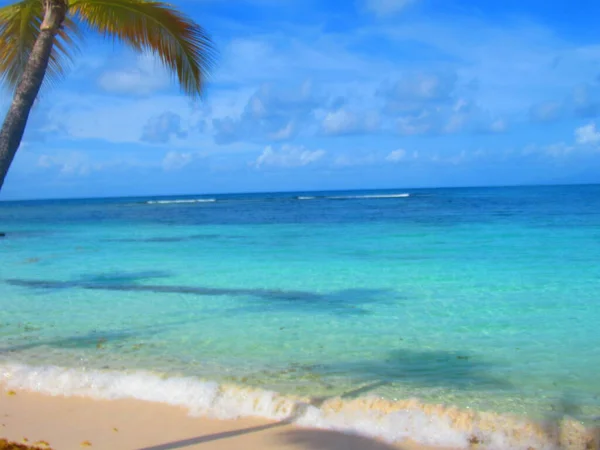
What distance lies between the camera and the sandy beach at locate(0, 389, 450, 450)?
4.36 meters

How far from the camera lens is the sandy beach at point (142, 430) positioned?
4.36m

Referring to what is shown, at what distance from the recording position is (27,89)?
14.0ft

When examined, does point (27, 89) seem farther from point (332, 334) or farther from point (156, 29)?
point (332, 334)

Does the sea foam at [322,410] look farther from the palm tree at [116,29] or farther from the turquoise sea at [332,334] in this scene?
the palm tree at [116,29]

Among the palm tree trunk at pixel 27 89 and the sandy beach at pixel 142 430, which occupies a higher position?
the palm tree trunk at pixel 27 89

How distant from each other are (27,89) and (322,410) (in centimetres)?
333

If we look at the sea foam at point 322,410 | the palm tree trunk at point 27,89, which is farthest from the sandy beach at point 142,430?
the palm tree trunk at point 27,89

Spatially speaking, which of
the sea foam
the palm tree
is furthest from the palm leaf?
the sea foam

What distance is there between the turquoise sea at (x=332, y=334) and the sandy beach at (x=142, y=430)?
217mm

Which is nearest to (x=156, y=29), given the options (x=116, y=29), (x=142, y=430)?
(x=116, y=29)

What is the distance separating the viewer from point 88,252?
18.2 metres

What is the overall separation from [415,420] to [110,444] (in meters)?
2.32

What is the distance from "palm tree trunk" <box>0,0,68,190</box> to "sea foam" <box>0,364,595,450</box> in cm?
253

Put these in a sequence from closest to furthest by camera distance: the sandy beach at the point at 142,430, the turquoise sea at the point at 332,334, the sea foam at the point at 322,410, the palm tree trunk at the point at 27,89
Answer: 1. the palm tree trunk at the point at 27,89
2. the sandy beach at the point at 142,430
3. the sea foam at the point at 322,410
4. the turquoise sea at the point at 332,334
